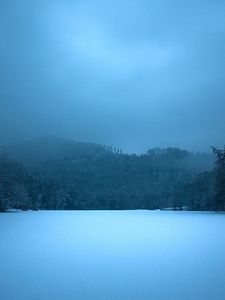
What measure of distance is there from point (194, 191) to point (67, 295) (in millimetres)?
140998

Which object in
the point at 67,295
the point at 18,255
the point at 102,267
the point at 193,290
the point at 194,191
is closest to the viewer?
the point at 67,295

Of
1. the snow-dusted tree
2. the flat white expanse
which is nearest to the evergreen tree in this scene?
the snow-dusted tree

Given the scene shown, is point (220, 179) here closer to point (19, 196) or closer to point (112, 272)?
point (19, 196)

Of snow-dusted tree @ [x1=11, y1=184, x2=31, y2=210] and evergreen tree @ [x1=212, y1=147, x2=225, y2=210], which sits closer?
evergreen tree @ [x1=212, y1=147, x2=225, y2=210]

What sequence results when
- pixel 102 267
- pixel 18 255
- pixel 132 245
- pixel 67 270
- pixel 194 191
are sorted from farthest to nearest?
pixel 194 191 < pixel 132 245 < pixel 18 255 < pixel 102 267 < pixel 67 270

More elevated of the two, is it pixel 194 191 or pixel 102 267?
pixel 194 191

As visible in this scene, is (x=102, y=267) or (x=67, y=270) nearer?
(x=67, y=270)

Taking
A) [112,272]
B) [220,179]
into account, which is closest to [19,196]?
[220,179]

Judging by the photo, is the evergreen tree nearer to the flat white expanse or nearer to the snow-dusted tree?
the snow-dusted tree

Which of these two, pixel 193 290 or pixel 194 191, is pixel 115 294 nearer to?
pixel 193 290

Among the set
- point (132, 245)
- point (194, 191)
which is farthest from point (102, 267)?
point (194, 191)

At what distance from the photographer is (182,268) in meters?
23.0

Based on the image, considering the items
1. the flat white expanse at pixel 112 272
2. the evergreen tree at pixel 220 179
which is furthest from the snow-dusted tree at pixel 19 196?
the flat white expanse at pixel 112 272

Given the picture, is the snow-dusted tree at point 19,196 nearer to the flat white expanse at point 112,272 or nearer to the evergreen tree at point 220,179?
the evergreen tree at point 220,179
